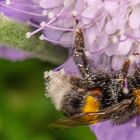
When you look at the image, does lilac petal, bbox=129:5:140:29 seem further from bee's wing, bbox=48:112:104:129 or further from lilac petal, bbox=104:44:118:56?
bee's wing, bbox=48:112:104:129

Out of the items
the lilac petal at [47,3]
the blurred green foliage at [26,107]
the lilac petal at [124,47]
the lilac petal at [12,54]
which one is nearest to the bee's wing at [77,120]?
the lilac petal at [124,47]

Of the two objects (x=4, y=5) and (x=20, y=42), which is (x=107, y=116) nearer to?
(x=20, y=42)

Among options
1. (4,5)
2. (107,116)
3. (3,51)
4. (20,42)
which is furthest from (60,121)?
(3,51)

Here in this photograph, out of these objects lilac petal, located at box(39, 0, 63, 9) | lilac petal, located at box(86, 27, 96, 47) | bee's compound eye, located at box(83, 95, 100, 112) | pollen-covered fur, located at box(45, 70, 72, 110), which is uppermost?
lilac petal, located at box(39, 0, 63, 9)

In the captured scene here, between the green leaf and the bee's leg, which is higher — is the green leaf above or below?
above

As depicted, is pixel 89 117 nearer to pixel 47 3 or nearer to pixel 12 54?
pixel 47 3

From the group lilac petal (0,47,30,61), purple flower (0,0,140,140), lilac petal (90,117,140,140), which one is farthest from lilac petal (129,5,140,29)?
A: lilac petal (0,47,30,61)

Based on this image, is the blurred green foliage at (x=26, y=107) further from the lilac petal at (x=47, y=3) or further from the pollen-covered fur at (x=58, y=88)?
the pollen-covered fur at (x=58, y=88)
